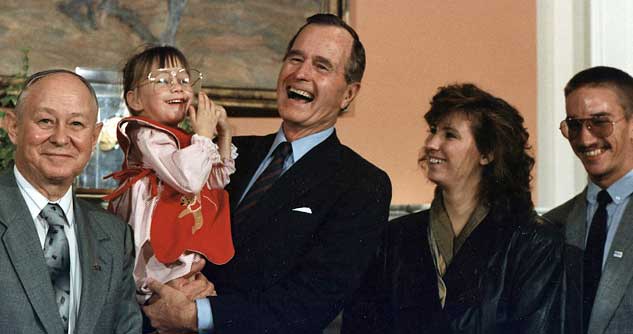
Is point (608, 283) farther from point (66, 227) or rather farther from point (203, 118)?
point (66, 227)

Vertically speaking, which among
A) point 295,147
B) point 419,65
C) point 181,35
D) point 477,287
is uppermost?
point 181,35

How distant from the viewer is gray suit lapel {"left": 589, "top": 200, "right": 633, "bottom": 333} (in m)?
3.03

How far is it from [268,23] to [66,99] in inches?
92.5

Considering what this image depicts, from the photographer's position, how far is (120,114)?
4.00 metres

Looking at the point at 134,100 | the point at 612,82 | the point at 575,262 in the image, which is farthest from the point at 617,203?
the point at 134,100

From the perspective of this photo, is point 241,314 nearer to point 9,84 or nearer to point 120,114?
point 120,114

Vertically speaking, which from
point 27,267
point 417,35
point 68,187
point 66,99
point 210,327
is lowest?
point 210,327

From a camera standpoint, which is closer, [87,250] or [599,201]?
[87,250]

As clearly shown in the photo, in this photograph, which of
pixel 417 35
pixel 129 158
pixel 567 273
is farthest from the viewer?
pixel 417 35

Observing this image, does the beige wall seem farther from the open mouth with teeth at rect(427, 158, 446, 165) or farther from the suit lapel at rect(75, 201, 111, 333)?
the suit lapel at rect(75, 201, 111, 333)

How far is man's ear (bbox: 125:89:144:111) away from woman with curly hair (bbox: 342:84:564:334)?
3.32ft

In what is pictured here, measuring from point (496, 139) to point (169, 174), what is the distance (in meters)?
1.30

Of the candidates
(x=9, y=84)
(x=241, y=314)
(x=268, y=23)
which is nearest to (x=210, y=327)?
(x=241, y=314)

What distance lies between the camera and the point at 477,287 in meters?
3.10
